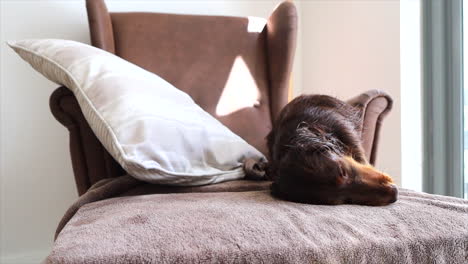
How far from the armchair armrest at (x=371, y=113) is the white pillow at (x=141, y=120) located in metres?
0.36

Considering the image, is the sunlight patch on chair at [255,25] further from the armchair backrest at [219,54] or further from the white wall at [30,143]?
the white wall at [30,143]

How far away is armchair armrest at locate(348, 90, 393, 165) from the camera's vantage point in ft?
3.97

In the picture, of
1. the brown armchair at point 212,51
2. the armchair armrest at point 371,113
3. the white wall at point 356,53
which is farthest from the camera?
the white wall at point 356,53

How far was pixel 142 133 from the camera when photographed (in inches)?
35.6

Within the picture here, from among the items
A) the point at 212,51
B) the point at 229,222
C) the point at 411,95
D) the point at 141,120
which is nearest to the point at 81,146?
the point at 141,120

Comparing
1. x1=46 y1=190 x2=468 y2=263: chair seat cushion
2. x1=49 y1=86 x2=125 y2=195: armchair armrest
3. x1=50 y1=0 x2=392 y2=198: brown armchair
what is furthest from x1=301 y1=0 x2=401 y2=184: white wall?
x1=49 y1=86 x2=125 y2=195: armchair armrest

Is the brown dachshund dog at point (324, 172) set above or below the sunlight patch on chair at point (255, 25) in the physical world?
below

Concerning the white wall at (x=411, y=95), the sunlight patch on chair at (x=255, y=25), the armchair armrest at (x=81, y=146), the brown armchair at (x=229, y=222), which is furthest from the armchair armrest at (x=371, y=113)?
the armchair armrest at (x=81, y=146)

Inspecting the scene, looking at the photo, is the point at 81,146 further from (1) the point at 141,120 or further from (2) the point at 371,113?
(2) the point at 371,113

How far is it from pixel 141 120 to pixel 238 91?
0.69 meters

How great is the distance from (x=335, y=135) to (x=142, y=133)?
1.41 feet

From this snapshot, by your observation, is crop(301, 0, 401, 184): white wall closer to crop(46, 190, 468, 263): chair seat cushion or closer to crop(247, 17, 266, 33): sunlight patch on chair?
crop(247, 17, 266, 33): sunlight patch on chair

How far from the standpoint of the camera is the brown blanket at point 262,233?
1.77ft

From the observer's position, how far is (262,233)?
1.95 ft
